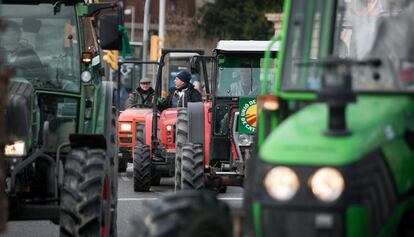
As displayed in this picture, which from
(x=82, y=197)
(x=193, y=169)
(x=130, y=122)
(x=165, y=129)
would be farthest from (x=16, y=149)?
(x=130, y=122)

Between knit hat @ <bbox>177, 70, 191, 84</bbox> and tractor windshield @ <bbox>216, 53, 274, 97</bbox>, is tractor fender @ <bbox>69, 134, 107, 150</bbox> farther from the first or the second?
knit hat @ <bbox>177, 70, 191, 84</bbox>

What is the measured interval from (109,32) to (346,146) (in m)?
5.47

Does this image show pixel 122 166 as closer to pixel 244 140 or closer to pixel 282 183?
pixel 244 140

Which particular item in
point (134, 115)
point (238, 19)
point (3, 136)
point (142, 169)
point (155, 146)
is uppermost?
point (238, 19)

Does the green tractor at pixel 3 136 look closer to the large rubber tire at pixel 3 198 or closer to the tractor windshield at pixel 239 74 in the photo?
the large rubber tire at pixel 3 198

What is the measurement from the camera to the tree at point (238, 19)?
71.1 meters

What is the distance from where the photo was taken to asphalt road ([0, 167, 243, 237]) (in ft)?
52.6

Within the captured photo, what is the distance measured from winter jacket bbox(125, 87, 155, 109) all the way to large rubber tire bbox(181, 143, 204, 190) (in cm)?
857

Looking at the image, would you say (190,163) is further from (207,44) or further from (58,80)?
(207,44)

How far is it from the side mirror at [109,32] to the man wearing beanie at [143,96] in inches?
574

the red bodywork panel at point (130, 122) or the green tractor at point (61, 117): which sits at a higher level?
the green tractor at point (61, 117)

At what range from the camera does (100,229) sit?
11602 millimetres

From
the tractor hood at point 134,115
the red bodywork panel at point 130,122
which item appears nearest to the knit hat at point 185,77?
the tractor hood at point 134,115

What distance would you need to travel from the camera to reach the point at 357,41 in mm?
8781
